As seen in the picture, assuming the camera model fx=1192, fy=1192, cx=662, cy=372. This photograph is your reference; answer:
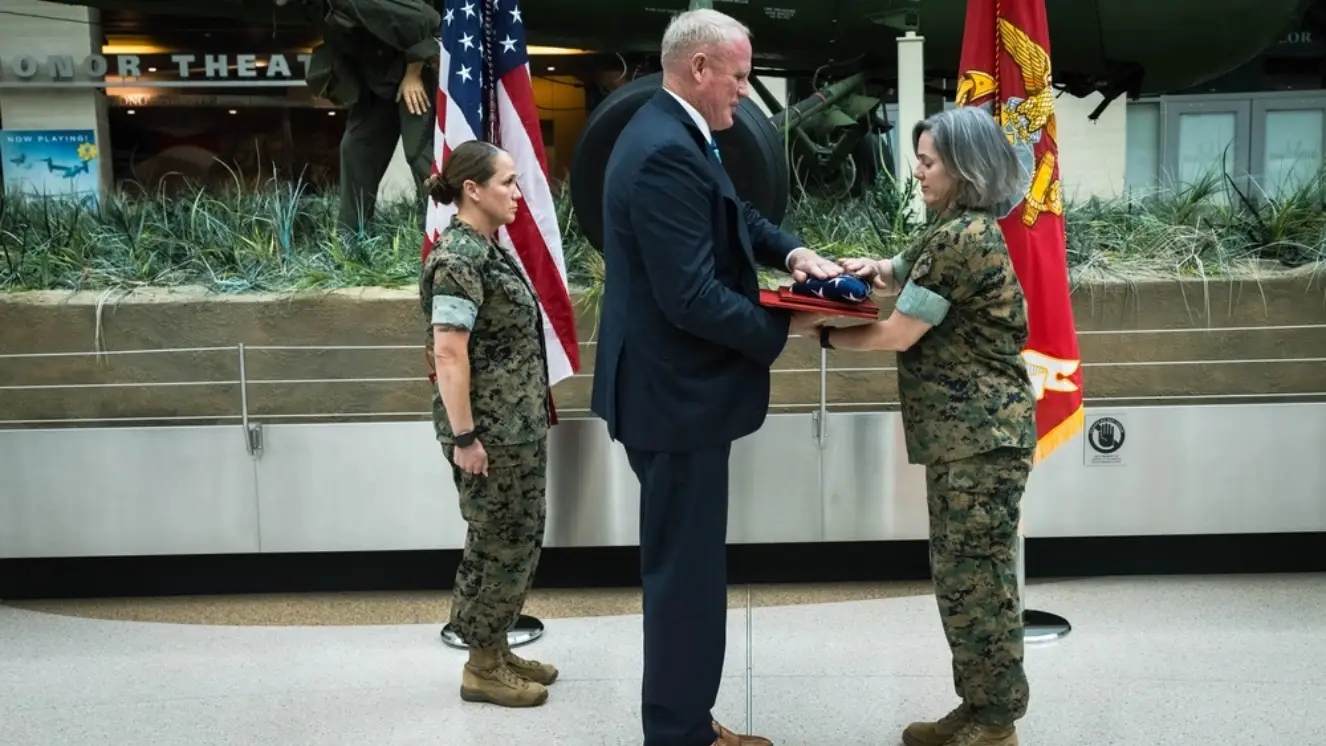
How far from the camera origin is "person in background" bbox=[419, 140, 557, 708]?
313cm

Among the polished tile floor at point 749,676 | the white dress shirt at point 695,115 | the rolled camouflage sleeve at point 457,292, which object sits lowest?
the polished tile floor at point 749,676

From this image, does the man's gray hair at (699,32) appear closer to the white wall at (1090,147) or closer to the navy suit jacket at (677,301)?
the navy suit jacket at (677,301)

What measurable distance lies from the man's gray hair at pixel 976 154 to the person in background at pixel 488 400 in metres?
1.20

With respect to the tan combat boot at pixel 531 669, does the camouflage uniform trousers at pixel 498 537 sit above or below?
A: above

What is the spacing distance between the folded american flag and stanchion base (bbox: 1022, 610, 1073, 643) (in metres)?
1.78

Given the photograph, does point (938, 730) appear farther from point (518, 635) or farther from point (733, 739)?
point (518, 635)

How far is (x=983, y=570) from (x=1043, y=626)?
4.78ft

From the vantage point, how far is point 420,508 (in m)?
4.53

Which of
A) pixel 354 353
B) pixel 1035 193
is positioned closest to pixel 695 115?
pixel 1035 193

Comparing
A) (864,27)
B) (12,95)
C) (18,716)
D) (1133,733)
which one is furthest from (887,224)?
(12,95)

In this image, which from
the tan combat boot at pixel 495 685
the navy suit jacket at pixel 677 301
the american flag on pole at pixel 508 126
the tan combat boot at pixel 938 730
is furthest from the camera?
the american flag on pole at pixel 508 126

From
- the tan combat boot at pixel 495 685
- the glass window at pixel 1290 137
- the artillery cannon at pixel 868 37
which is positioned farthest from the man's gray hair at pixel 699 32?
the glass window at pixel 1290 137

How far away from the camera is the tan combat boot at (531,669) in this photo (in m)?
3.54

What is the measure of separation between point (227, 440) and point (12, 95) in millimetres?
6454
